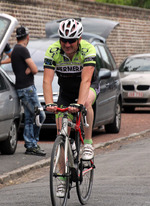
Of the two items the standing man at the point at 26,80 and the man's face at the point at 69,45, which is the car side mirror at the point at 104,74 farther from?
the man's face at the point at 69,45

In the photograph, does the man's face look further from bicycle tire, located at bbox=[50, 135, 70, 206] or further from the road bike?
bicycle tire, located at bbox=[50, 135, 70, 206]

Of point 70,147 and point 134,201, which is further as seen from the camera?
point 134,201

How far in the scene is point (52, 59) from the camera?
254 inches

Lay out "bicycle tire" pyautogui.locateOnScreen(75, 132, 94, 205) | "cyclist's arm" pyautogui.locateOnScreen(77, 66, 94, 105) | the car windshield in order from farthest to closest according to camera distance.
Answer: the car windshield
"bicycle tire" pyautogui.locateOnScreen(75, 132, 94, 205)
"cyclist's arm" pyautogui.locateOnScreen(77, 66, 94, 105)

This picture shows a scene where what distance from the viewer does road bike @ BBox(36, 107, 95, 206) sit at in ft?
19.0

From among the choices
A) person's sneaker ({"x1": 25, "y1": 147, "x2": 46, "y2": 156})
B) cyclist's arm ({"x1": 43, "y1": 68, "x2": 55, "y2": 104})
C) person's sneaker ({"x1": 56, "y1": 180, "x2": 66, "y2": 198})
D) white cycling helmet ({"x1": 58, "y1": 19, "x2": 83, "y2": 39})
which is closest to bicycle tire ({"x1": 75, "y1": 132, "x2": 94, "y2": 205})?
person's sneaker ({"x1": 56, "y1": 180, "x2": 66, "y2": 198})

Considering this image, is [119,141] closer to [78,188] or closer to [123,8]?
Result: [78,188]

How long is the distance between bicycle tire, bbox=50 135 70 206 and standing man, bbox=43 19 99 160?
43 centimetres

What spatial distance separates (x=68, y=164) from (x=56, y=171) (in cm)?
28

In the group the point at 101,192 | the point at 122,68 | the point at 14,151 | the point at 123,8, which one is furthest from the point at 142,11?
the point at 101,192

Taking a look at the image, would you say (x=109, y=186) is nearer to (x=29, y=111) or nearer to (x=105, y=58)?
(x=29, y=111)

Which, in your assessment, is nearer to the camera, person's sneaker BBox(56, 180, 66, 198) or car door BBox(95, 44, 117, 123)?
person's sneaker BBox(56, 180, 66, 198)

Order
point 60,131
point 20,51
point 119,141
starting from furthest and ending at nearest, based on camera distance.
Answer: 1. point 119,141
2. point 20,51
3. point 60,131

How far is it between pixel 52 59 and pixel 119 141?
6.52m
